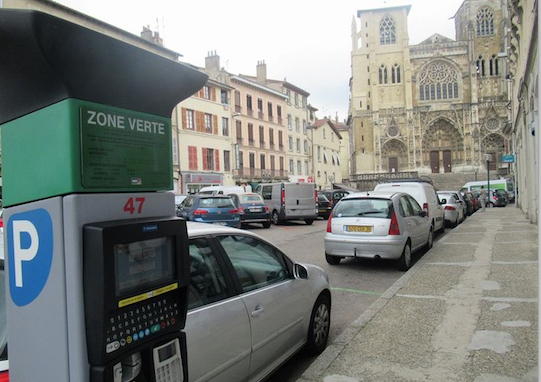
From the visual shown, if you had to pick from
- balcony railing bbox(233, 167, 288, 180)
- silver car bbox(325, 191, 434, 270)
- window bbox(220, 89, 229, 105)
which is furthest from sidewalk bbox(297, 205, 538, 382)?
balcony railing bbox(233, 167, 288, 180)

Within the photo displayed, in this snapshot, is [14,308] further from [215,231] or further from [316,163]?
[316,163]

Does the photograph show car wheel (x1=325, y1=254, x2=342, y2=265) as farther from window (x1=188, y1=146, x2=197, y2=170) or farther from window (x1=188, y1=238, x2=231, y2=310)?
window (x1=188, y1=146, x2=197, y2=170)

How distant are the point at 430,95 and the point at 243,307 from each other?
6589 centimetres

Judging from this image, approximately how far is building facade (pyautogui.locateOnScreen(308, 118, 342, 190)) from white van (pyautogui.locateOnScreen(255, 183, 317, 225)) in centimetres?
3318

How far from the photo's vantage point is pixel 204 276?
118 inches

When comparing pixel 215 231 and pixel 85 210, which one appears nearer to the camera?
pixel 85 210

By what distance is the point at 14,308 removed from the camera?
172cm

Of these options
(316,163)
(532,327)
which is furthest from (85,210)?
(316,163)

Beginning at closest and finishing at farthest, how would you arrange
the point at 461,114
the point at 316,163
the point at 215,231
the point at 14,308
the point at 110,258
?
1. the point at 110,258
2. the point at 14,308
3. the point at 215,231
4. the point at 316,163
5. the point at 461,114

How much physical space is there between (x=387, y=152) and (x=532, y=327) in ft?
204

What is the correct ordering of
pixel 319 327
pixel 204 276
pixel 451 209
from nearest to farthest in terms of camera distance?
1. pixel 204 276
2. pixel 319 327
3. pixel 451 209

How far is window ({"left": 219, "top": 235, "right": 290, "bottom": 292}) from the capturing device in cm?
333

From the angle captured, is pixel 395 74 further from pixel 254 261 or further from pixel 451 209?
pixel 254 261

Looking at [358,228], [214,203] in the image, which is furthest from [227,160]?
[358,228]
